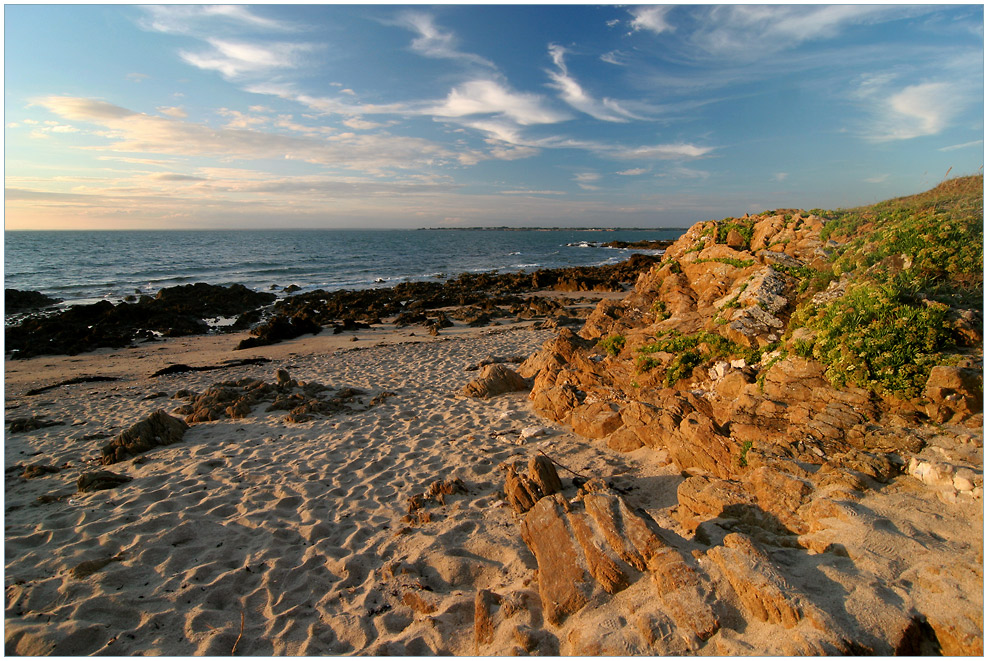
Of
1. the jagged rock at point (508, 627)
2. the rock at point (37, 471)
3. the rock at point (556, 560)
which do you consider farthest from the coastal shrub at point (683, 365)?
the rock at point (37, 471)

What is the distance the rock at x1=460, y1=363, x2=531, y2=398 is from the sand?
0.97 ft

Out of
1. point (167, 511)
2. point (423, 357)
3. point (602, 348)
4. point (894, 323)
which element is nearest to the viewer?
point (894, 323)

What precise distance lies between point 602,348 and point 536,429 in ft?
8.65

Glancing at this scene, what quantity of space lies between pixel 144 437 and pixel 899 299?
11.2 metres

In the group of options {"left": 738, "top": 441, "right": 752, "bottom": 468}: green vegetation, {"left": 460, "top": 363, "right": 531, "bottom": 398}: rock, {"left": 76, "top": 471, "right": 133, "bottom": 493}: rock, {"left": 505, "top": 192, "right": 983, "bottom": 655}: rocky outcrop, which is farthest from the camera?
{"left": 460, "top": 363, "right": 531, "bottom": 398}: rock

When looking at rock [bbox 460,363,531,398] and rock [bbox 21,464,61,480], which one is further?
rock [bbox 460,363,531,398]

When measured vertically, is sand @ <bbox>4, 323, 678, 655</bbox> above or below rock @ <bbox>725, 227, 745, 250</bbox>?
below

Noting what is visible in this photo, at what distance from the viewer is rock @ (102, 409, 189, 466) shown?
6.92 m

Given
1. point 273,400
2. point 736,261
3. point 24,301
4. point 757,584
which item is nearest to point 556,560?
point 757,584

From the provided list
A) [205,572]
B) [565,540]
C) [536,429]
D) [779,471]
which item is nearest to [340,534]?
[205,572]

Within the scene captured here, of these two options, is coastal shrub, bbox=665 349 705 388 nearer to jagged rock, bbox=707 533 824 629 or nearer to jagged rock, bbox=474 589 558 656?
jagged rock, bbox=707 533 824 629

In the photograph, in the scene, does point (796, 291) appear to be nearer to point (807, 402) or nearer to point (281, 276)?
point (807, 402)

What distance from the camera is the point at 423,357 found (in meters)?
13.5

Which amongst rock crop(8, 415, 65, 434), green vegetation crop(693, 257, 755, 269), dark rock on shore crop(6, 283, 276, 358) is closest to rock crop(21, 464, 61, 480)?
rock crop(8, 415, 65, 434)
